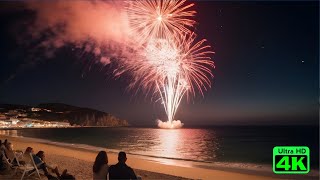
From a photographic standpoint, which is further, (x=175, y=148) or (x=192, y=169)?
(x=175, y=148)

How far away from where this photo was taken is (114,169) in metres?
6.38

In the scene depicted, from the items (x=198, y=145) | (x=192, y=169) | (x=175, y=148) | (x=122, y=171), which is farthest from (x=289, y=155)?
(x=198, y=145)

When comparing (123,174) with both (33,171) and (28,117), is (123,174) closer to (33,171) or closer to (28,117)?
(33,171)

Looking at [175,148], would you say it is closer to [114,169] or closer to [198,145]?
[198,145]

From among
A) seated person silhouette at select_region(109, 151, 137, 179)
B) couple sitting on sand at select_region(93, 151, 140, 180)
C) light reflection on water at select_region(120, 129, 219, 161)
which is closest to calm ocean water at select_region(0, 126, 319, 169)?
light reflection on water at select_region(120, 129, 219, 161)

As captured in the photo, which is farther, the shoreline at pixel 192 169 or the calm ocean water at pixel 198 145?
the calm ocean water at pixel 198 145

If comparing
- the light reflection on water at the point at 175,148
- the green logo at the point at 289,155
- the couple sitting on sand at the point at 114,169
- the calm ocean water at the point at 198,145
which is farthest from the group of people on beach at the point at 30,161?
the light reflection on water at the point at 175,148

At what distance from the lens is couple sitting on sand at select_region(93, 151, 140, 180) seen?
20.6 ft

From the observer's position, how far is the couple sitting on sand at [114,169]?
6.29 metres

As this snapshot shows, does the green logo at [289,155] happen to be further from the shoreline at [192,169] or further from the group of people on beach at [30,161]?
the group of people on beach at [30,161]

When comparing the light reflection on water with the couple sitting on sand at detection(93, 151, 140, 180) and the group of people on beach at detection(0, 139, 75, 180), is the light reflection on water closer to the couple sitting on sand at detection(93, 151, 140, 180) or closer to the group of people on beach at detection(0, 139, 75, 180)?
the group of people on beach at detection(0, 139, 75, 180)

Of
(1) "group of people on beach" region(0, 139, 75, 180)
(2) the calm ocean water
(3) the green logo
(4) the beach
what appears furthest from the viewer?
(2) the calm ocean water

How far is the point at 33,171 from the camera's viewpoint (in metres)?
8.55

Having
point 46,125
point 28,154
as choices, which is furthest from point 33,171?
point 46,125
